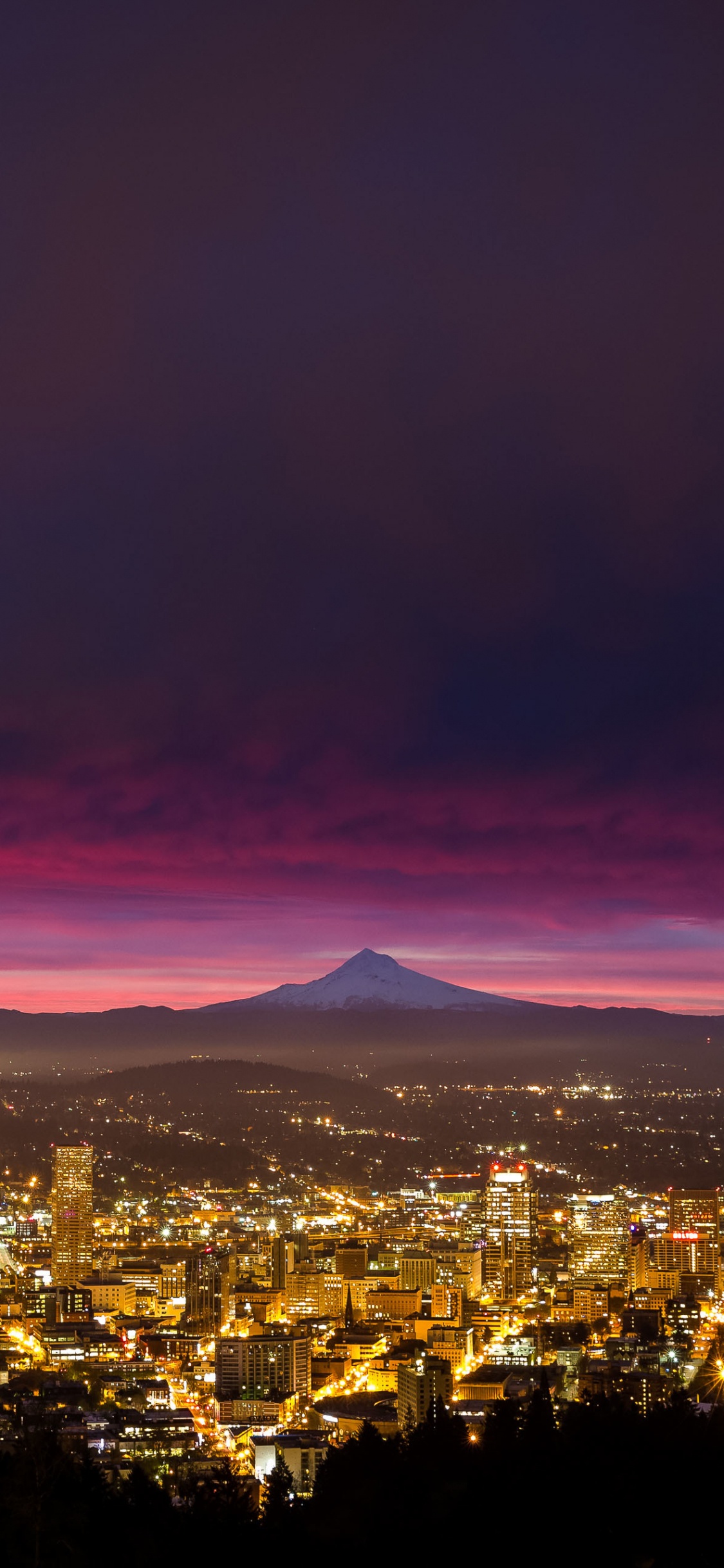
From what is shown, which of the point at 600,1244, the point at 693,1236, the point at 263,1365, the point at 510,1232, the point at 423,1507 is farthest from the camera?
the point at 510,1232

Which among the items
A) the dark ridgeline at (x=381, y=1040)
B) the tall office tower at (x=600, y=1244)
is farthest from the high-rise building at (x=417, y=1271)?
the dark ridgeline at (x=381, y=1040)

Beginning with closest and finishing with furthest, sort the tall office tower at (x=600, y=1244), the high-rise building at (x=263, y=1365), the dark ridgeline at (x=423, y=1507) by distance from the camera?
1. the dark ridgeline at (x=423, y=1507)
2. the high-rise building at (x=263, y=1365)
3. the tall office tower at (x=600, y=1244)

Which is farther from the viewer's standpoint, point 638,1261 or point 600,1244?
point 600,1244

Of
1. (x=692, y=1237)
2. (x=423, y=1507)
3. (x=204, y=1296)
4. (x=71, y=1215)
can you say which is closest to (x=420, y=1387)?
(x=423, y=1507)

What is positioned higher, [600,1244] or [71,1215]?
[71,1215]

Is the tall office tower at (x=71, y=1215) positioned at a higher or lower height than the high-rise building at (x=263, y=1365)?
higher

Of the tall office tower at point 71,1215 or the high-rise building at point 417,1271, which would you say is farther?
the tall office tower at point 71,1215

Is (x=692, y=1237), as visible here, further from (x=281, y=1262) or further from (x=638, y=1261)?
(x=281, y=1262)

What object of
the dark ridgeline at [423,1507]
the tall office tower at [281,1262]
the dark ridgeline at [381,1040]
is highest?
the dark ridgeline at [381,1040]

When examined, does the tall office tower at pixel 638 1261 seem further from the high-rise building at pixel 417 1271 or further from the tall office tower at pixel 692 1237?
the high-rise building at pixel 417 1271
